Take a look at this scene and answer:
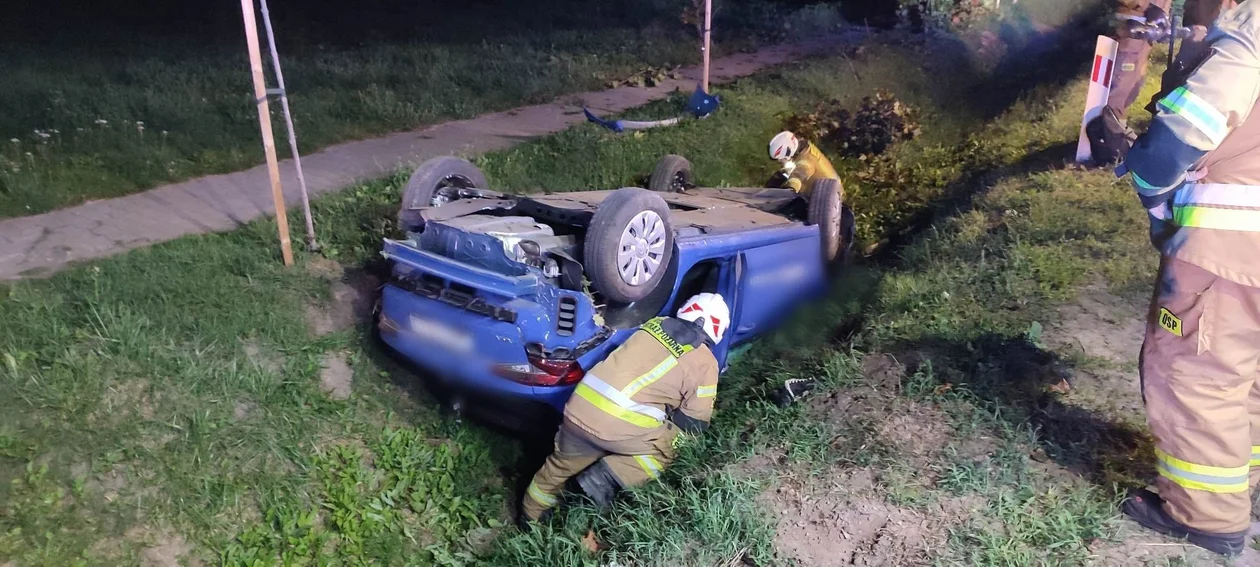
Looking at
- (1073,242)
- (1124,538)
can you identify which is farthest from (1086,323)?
(1124,538)

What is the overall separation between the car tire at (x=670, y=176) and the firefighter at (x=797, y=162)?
33.1 inches

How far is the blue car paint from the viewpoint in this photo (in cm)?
364

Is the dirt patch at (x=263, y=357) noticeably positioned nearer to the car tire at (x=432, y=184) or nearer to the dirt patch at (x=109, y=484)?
the dirt patch at (x=109, y=484)

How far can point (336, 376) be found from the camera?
4.50m

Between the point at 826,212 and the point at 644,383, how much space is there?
7.88 ft

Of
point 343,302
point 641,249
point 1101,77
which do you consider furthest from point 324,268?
point 1101,77

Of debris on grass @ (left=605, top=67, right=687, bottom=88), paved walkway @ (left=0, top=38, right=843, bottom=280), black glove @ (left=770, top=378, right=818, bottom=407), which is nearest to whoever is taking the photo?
black glove @ (left=770, top=378, right=818, bottom=407)

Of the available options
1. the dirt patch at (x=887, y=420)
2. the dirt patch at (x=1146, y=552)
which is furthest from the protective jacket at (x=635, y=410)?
the dirt patch at (x=1146, y=552)

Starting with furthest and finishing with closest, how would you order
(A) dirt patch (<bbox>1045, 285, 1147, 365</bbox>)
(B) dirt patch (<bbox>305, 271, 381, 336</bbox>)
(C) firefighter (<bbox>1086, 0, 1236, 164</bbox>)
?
1. (B) dirt patch (<bbox>305, 271, 381, 336</bbox>)
2. (A) dirt patch (<bbox>1045, 285, 1147, 365</bbox>)
3. (C) firefighter (<bbox>1086, 0, 1236, 164</bbox>)

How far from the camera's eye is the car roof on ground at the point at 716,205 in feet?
15.0

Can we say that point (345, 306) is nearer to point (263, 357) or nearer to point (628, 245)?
point (263, 357)

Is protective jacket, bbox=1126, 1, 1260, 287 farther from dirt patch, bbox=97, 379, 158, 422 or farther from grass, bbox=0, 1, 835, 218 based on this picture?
grass, bbox=0, 1, 835, 218

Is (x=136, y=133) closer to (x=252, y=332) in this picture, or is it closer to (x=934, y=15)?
(x=252, y=332)

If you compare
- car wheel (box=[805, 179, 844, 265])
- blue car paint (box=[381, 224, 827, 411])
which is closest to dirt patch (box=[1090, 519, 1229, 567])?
blue car paint (box=[381, 224, 827, 411])
